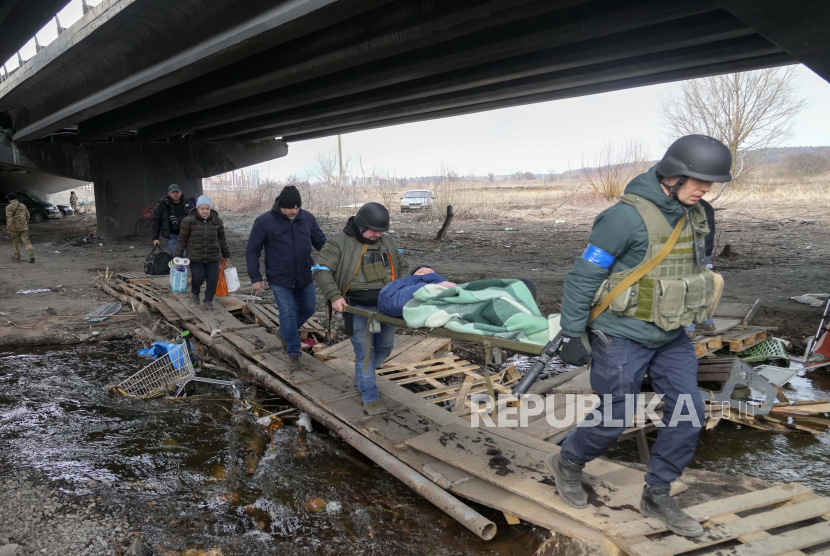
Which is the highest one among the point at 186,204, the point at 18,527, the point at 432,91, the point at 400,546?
the point at 432,91

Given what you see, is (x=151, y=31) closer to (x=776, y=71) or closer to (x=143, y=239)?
(x=143, y=239)

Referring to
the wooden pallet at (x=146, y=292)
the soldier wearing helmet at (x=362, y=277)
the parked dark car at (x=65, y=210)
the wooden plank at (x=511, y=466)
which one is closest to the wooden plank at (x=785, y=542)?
the wooden plank at (x=511, y=466)

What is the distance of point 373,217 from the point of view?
13.8 feet

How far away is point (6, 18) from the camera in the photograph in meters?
10.5

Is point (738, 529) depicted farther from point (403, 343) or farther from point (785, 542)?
point (403, 343)

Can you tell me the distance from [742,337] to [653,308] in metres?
4.00

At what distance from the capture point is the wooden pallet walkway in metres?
2.62

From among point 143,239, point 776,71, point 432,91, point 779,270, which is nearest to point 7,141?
point 143,239

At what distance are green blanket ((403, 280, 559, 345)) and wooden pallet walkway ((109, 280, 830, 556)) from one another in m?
0.86

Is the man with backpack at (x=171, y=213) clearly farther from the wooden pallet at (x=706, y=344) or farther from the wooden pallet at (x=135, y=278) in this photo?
the wooden pallet at (x=706, y=344)

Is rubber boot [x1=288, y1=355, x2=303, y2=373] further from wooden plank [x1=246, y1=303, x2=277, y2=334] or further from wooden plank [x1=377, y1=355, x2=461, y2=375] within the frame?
wooden plank [x1=246, y1=303, x2=277, y2=334]

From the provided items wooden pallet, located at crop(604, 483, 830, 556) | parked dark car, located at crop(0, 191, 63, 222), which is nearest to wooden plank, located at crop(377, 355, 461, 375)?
wooden pallet, located at crop(604, 483, 830, 556)

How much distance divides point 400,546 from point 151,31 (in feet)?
33.5

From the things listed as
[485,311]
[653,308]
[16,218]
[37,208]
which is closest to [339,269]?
[485,311]
